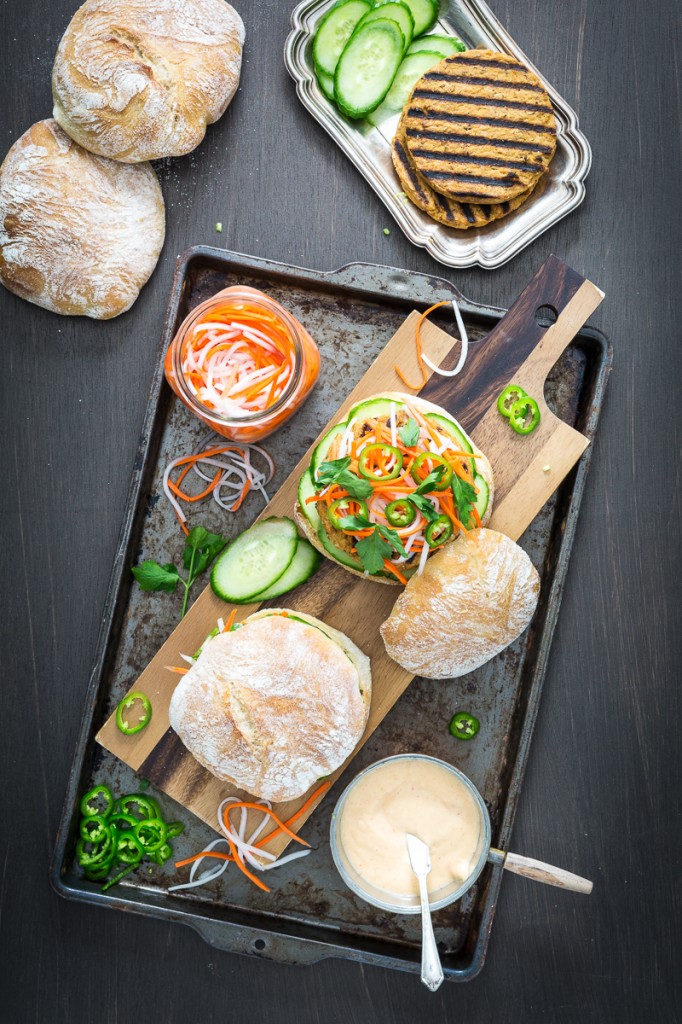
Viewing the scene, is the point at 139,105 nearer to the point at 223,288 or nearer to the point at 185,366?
the point at 223,288

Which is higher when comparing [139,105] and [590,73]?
[590,73]

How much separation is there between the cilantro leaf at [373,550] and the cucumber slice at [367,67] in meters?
1.90

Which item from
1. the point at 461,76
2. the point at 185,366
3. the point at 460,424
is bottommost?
the point at 185,366

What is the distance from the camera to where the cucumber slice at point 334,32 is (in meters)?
3.35

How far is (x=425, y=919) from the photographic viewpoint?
113 inches

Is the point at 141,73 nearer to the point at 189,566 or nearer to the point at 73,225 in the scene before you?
the point at 73,225

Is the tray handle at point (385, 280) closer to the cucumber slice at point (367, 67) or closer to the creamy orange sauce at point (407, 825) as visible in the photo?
the cucumber slice at point (367, 67)

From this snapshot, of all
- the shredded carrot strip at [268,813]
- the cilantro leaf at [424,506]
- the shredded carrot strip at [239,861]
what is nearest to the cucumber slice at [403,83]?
the cilantro leaf at [424,506]

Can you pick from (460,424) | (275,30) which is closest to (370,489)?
(460,424)

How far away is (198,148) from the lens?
3498 mm

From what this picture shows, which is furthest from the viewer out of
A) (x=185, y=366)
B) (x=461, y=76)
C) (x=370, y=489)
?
(x=461, y=76)

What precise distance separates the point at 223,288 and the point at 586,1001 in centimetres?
358

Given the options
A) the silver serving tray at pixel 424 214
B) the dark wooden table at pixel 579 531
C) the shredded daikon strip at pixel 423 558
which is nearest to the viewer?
the shredded daikon strip at pixel 423 558

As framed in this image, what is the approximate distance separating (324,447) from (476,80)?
1753mm
